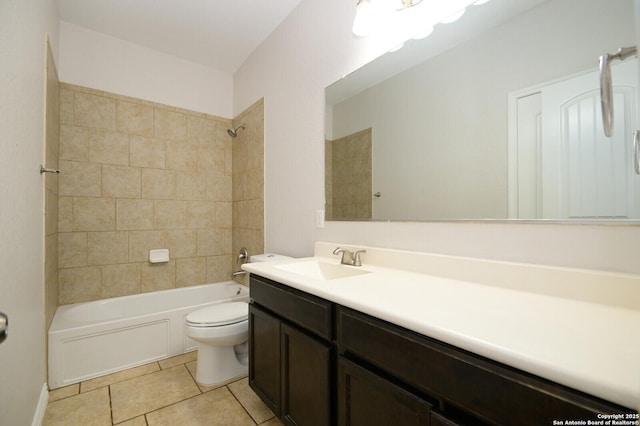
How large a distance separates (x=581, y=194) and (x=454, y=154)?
45 centimetres

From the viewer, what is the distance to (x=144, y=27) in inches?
90.4

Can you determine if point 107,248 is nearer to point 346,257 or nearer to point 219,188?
point 219,188

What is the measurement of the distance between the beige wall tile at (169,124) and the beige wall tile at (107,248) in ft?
3.31

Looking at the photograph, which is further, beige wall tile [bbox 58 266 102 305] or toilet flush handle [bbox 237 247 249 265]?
toilet flush handle [bbox 237 247 249 265]

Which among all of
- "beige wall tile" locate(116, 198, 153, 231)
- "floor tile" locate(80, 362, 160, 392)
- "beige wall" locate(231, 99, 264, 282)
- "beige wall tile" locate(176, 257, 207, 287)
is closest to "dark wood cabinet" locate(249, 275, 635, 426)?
"floor tile" locate(80, 362, 160, 392)

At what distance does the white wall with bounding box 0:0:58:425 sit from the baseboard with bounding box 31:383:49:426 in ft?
0.18

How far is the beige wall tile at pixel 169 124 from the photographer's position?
2.66 metres

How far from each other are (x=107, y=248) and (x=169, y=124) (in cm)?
127

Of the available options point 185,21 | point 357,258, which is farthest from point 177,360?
point 185,21

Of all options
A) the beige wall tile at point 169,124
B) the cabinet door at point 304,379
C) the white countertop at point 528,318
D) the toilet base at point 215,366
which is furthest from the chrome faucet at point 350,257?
the beige wall tile at point 169,124

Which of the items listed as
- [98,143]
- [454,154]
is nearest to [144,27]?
[98,143]

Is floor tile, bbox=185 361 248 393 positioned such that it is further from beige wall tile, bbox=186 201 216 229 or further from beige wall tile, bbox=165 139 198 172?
beige wall tile, bbox=165 139 198 172

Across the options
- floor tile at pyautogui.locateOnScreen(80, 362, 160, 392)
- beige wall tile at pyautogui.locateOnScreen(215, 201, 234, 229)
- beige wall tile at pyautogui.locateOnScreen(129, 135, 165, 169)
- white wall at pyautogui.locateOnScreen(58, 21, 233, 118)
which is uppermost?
white wall at pyautogui.locateOnScreen(58, 21, 233, 118)

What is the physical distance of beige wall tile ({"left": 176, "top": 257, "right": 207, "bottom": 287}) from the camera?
108 inches
